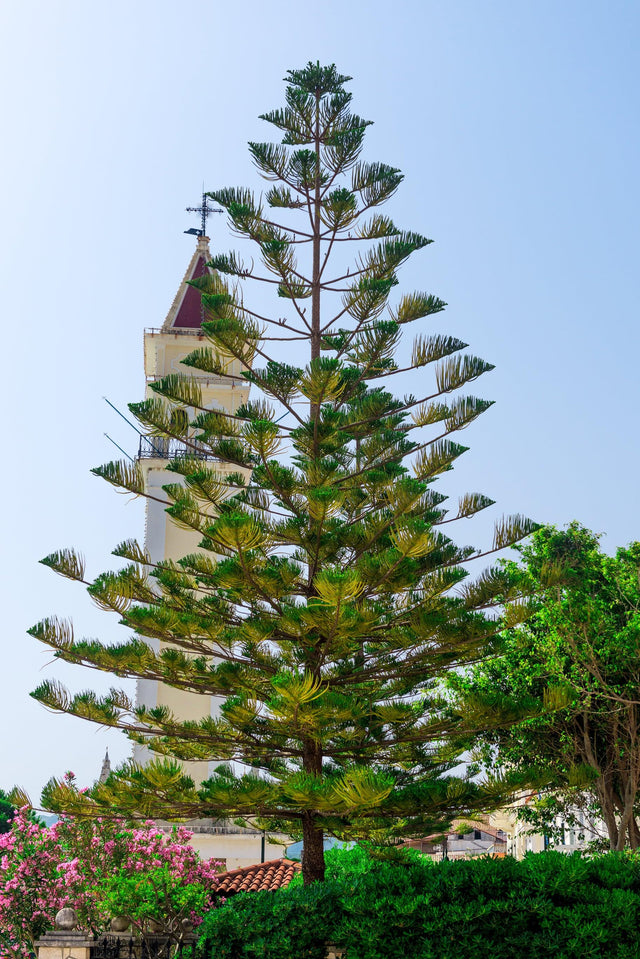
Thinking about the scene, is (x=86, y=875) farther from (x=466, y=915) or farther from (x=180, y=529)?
(x=180, y=529)

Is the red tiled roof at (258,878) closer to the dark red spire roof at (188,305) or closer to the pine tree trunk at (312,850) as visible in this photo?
the pine tree trunk at (312,850)

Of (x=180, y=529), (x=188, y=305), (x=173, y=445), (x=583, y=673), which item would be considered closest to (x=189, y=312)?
(x=188, y=305)

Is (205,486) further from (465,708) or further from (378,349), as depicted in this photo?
(465,708)

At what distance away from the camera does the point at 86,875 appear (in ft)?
34.4

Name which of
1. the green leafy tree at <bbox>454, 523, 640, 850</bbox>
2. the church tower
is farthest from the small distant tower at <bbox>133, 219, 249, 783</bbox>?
the green leafy tree at <bbox>454, 523, 640, 850</bbox>

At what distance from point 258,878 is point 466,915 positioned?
7575 millimetres

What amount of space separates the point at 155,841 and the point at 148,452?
30.3 feet

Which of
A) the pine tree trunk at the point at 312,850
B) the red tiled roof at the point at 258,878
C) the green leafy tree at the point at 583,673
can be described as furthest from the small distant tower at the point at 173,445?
the pine tree trunk at the point at 312,850

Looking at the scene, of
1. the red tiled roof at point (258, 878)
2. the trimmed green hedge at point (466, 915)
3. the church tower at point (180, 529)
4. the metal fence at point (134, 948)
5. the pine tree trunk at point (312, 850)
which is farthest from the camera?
the church tower at point (180, 529)

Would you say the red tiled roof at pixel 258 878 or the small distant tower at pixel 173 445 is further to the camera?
the small distant tower at pixel 173 445

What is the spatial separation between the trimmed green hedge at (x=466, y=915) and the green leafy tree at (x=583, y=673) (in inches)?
222

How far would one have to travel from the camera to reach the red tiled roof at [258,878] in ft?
43.4

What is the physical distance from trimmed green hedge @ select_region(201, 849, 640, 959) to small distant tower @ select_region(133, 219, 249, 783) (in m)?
9.88

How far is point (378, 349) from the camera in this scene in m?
9.31
